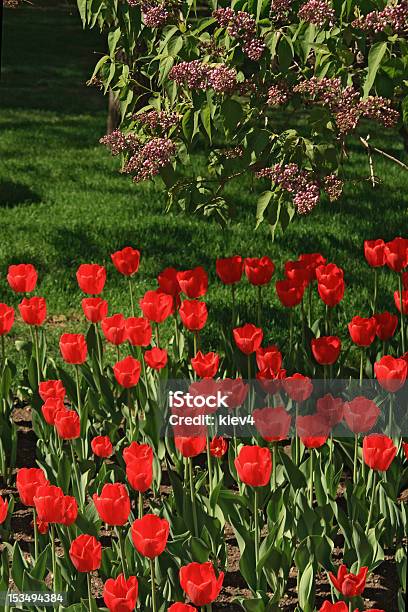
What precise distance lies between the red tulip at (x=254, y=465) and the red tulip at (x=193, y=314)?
3.23 ft

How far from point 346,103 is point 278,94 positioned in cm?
26

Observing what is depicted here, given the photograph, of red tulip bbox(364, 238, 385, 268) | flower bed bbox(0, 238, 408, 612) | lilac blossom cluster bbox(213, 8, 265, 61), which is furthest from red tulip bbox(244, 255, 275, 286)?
lilac blossom cluster bbox(213, 8, 265, 61)

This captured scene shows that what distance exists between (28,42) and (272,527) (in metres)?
16.8

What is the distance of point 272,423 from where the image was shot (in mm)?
2832

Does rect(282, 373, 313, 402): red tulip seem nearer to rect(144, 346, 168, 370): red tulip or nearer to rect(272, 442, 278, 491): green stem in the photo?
rect(272, 442, 278, 491): green stem

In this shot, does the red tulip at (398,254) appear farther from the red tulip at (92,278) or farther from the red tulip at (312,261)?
the red tulip at (92,278)

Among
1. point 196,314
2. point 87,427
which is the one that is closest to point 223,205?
point 196,314

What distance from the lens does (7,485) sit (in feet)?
12.3

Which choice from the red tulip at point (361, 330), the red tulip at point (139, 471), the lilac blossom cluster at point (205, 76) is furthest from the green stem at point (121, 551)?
the lilac blossom cluster at point (205, 76)

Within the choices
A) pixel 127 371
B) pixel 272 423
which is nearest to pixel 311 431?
pixel 272 423

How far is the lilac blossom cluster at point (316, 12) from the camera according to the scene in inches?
122

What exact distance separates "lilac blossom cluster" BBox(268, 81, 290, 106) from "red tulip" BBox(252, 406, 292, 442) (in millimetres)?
1069

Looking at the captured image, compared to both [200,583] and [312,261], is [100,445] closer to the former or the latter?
[200,583]

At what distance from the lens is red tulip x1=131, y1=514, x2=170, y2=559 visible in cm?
230
